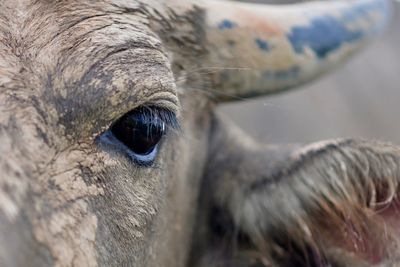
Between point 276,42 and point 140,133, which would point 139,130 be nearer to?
point 140,133

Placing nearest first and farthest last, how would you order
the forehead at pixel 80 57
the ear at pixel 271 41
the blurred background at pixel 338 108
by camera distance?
the forehead at pixel 80 57 < the ear at pixel 271 41 < the blurred background at pixel 338 108

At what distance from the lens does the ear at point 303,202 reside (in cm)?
223

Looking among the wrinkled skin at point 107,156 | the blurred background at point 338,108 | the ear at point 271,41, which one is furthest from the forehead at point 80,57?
the blurred background at point 338,108

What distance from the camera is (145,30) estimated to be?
1.94 metres

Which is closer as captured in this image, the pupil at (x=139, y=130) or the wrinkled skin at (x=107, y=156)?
the wrinkled skin at (x=107, y=156)

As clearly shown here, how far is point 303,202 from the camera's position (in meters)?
2.36

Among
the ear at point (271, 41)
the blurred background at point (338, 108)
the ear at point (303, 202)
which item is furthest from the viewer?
the blurred background at point (338, 108)

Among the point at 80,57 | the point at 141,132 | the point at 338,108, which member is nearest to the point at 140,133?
the point at 141,132

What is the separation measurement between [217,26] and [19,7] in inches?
32.2

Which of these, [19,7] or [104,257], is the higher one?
[19,7]

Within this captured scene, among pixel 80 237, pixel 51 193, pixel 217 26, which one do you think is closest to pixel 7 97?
pixel 51 193

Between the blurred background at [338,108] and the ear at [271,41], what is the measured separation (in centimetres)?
145

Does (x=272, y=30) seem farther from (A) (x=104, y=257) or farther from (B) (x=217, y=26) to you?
(A) (x=104, y=257)

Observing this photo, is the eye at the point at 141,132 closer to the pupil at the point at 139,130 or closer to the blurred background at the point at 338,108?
the pupil at the point at 139,130
